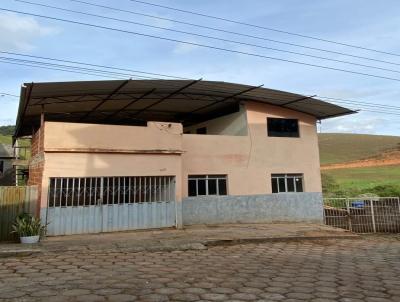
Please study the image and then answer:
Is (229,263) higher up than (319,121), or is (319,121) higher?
(319,121)

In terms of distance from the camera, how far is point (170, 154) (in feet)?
44.6

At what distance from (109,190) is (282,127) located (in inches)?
336

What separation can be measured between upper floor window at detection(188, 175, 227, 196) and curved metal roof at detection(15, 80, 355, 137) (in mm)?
3367

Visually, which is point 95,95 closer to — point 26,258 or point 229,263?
point 26,258

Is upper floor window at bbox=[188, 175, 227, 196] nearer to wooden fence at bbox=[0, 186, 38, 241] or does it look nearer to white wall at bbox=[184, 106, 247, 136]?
white wall at bbox=[184, 106, 247, 136]

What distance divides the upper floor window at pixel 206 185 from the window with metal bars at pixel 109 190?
157 centimetres

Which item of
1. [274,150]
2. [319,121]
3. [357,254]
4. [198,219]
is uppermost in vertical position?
[319,121]

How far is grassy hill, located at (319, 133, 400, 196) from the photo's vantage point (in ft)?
92.1

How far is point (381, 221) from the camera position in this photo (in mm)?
16438

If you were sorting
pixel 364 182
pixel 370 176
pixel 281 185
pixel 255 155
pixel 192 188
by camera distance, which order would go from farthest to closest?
pixel 370 176, pixel 364 182, pixel 281 185, pixel 255 155, pixel 192 188

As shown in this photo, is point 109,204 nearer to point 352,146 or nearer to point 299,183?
point 299,183

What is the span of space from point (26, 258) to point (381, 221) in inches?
552

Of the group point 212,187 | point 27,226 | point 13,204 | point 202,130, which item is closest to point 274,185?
point 212,187

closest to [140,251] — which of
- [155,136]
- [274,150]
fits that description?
[155,136]
